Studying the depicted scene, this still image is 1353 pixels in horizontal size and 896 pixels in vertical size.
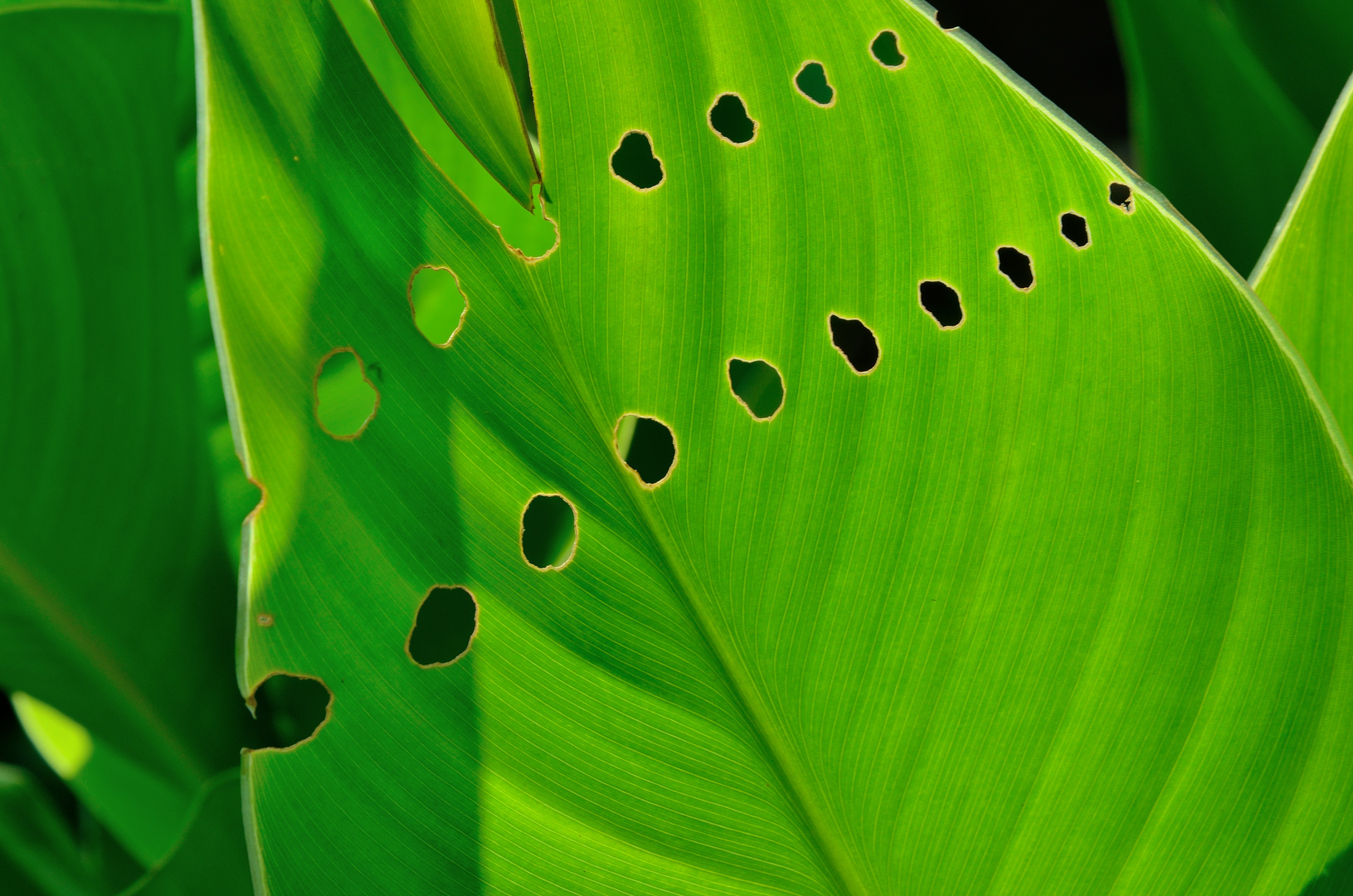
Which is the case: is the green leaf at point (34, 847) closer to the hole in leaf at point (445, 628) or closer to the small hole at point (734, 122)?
the hole in leaf at point (445, 628)

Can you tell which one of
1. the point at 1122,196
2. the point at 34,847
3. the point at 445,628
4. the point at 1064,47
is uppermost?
the point at 1064,47

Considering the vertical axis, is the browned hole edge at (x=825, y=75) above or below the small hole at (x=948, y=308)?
above

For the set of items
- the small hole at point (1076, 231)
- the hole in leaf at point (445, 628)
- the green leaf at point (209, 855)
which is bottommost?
the green leaf at point (209, 855)

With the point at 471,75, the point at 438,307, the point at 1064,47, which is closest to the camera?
the point at 471,75

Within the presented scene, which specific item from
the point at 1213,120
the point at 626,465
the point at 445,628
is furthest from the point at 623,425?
the point at 1213,120

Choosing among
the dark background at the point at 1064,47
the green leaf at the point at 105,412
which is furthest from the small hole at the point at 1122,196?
the dark background at the point at 1064,47

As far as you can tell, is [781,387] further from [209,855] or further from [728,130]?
[209,855]

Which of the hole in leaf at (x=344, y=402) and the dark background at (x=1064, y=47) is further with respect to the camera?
the dark background at (x=1064, y=47)
